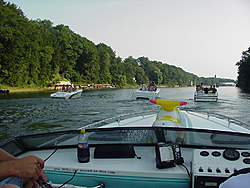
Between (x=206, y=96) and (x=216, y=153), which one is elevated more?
(x=216, y=153)

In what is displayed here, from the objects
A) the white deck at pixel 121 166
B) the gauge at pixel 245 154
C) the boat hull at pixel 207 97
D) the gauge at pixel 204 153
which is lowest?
the boat hull at pixel 207 97

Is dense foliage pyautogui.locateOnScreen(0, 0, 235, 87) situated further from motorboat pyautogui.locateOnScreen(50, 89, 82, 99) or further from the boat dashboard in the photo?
the boat dashboard

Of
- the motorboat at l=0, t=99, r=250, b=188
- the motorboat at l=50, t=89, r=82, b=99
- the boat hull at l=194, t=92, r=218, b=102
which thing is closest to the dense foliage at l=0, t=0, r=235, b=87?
the motorboat at l=50, t=89, r=82, b=99

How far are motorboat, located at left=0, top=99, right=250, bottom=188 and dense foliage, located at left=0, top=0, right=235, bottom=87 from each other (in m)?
45.2

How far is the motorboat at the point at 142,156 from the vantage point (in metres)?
1.89

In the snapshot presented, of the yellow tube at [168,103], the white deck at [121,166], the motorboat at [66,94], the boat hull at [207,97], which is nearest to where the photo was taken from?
the white deck at [121,166]

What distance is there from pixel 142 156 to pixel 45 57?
5883 cm

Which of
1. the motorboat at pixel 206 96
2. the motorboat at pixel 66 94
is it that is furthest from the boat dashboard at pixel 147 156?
the motorboat at pixel 66 94

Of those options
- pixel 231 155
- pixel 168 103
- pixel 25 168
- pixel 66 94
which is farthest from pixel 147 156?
pixel 66 94

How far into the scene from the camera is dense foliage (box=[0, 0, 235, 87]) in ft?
144

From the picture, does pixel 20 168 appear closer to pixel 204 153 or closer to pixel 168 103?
pixel 204 153

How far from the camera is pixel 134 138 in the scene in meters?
2.58

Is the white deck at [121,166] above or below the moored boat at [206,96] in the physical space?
above

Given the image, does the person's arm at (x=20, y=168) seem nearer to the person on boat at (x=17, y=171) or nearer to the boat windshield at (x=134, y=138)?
the person on boat at (x=17, y=171)
